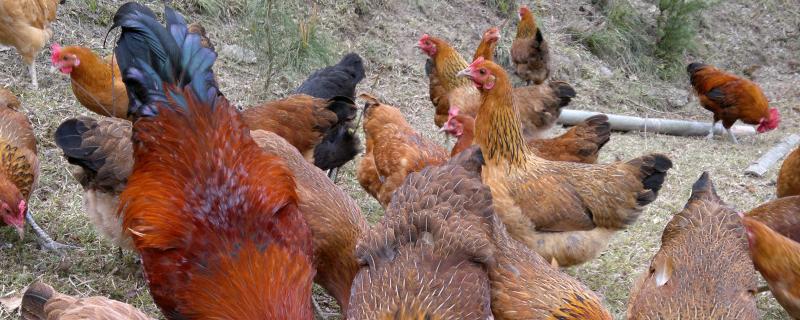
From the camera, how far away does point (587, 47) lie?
9.58m

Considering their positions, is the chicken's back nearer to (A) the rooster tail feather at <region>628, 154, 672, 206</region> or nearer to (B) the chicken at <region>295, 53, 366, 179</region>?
(B) the chicken at <region>295, 53, 366, 179</region>

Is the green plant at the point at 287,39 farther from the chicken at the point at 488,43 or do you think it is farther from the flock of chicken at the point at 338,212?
the flock of chicken at the point at 338,212

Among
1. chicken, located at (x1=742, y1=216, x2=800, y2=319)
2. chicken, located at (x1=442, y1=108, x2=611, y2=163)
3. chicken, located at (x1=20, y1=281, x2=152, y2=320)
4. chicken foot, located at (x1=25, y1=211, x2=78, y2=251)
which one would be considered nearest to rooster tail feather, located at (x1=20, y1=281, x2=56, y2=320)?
chicken, located at (x1=20, y1=281, x2=152, y2=320)

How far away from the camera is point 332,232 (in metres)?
3.28

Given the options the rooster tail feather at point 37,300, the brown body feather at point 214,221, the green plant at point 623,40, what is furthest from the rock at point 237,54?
the green plant at point 623,40

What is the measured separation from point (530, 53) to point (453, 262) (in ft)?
17.2

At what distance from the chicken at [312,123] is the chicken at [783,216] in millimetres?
2890

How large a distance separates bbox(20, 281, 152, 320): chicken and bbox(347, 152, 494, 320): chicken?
91 cm

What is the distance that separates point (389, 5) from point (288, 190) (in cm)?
612

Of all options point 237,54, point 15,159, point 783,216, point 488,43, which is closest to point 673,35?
point 488,43

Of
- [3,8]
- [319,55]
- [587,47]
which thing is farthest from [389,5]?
[3,8]

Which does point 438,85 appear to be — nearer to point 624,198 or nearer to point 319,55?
point 319,55

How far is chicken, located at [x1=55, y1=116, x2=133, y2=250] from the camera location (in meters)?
3.55

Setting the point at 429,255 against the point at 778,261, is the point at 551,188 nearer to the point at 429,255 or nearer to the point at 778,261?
the point at 778,261
